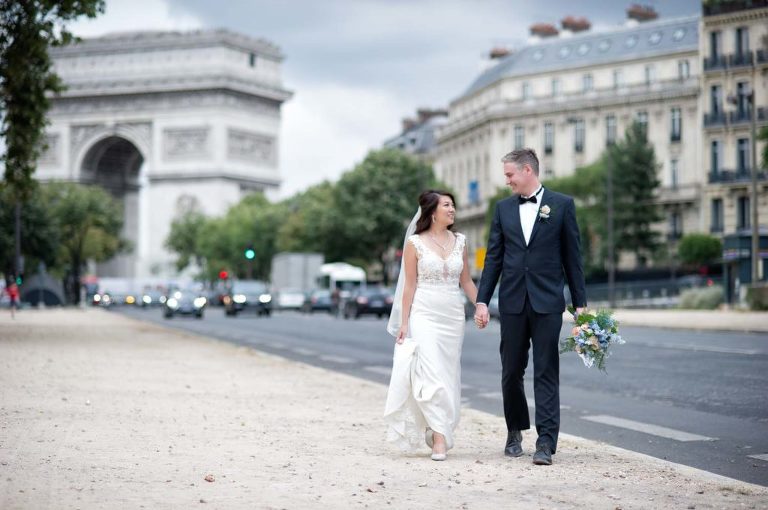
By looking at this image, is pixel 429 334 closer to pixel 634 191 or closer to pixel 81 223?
pixel 634 191

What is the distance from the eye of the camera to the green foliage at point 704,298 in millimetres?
51438

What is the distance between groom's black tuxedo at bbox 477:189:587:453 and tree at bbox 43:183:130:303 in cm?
8363

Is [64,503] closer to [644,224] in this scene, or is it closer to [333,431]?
[333,431]

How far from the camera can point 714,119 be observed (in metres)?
78.3

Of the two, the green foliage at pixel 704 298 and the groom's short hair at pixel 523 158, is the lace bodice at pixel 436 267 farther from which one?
the green foliage at pixel 704 298

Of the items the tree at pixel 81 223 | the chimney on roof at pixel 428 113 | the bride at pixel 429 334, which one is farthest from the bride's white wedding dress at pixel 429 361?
the chimney on roof at pixel 428 113

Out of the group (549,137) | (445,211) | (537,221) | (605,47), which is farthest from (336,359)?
(549,137)

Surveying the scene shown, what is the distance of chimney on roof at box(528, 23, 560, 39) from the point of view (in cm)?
9794

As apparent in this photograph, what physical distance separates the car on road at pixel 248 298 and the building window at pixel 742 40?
31.0m

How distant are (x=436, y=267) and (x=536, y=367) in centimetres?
96

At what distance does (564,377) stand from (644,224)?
61.4 m

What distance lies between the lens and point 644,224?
78875 mm

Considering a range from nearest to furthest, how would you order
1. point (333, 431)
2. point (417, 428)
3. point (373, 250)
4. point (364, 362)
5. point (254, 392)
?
point (417, 428)
point (333, 431)
point (254, 392)
point (364, 362)
point (373, 250)

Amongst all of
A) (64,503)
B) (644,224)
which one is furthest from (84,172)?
(64,503)
